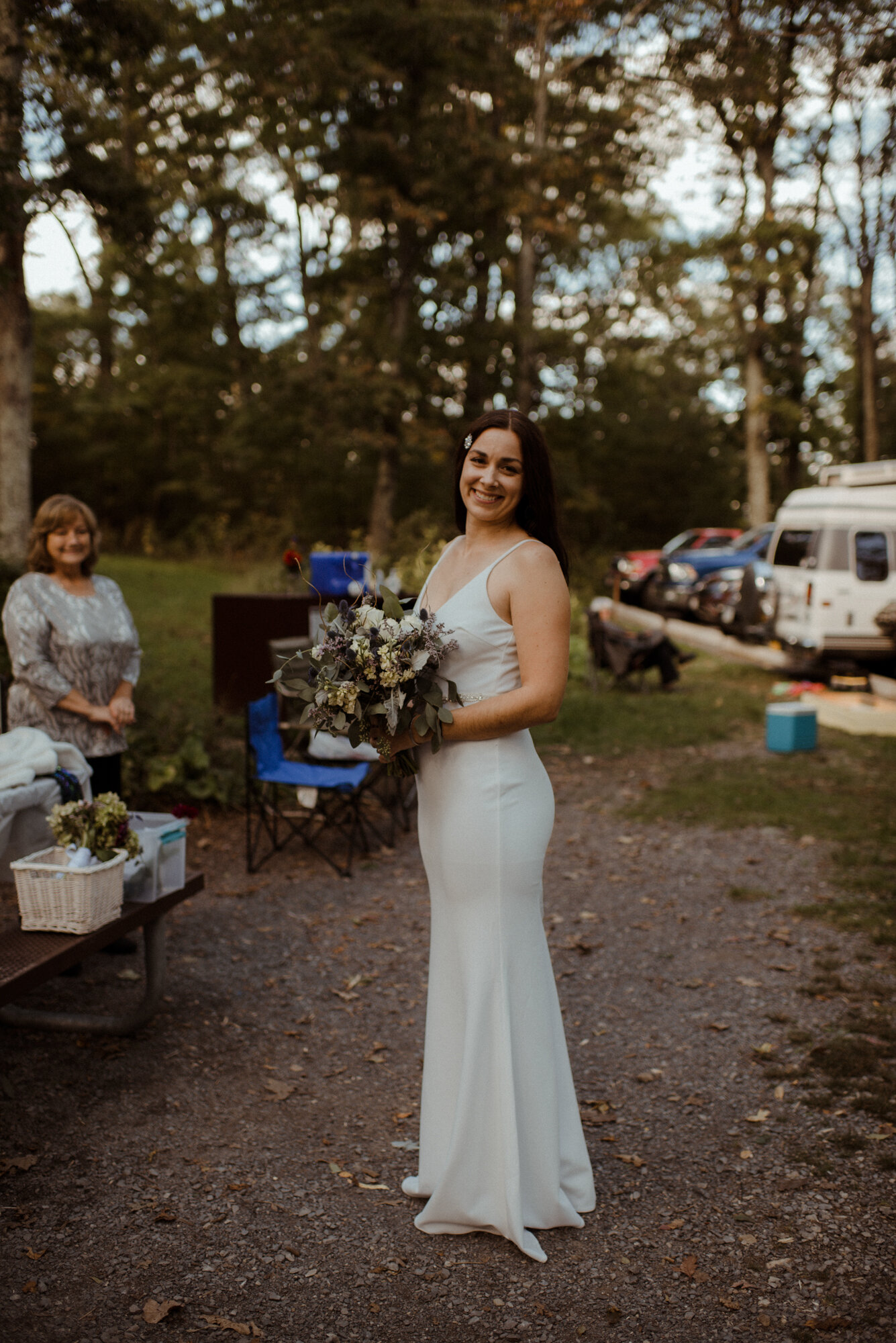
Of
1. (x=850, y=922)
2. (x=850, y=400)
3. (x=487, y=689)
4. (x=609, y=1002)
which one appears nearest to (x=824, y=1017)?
(x=609, y=1002)

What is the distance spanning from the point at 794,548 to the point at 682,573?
21.3ft

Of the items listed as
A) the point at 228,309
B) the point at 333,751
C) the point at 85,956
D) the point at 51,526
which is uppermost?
the point at 228,309

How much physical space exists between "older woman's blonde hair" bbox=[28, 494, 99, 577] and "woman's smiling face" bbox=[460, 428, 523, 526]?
2.23m

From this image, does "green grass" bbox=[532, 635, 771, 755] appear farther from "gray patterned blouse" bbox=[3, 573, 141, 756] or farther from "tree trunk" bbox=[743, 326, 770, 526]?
"tree trunk" bbox=[743, 326, 770, 526]

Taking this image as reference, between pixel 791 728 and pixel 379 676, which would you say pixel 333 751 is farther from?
pixel 791 728

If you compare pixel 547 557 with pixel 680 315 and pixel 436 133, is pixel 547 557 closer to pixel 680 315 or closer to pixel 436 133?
pixel 436 133

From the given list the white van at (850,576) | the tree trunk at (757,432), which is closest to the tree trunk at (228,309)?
the tree trunk at (757,432)

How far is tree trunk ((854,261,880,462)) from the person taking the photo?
72.7ft

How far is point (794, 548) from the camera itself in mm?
14039

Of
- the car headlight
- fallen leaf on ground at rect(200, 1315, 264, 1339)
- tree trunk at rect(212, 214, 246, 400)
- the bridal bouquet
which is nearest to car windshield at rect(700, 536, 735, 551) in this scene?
the car headlight

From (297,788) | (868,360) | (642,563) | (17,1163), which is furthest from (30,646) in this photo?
(868,360)

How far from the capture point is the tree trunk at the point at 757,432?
23.4 meters

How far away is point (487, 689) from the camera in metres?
2.71

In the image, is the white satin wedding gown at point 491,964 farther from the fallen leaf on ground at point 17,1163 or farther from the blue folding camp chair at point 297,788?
the blue folding camp chair at point 297,788
